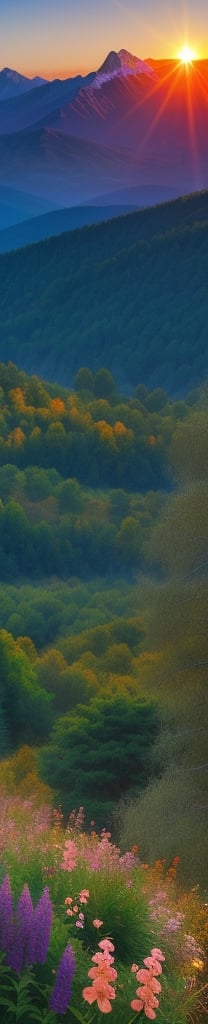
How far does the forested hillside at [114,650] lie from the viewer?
63.6 ft

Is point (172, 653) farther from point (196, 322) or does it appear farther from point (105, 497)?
point (196, 322)

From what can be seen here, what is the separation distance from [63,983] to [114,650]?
144ft

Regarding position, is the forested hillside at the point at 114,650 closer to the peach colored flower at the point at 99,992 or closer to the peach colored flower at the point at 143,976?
the peach colored flower at the point at 143,976

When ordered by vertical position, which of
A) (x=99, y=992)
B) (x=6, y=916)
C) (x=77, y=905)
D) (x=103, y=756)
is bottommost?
(x=103, y=756)

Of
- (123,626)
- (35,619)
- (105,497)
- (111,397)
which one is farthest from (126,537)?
(111,397)

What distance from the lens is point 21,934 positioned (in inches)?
262

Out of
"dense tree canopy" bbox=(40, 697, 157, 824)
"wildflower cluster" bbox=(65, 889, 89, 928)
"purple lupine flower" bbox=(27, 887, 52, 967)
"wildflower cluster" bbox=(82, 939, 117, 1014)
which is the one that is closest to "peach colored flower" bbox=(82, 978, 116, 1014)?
"wildflower cluster" bbox=(82, 939, 117, 1014)

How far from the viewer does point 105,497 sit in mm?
126250

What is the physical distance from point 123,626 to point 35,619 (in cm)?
1611

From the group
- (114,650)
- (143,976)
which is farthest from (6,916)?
(114,650)

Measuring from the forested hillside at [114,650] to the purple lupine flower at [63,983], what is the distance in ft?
37.9

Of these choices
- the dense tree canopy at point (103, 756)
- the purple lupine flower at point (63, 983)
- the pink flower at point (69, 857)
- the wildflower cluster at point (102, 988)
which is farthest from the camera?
the dense tree canopy at point (103, 756)

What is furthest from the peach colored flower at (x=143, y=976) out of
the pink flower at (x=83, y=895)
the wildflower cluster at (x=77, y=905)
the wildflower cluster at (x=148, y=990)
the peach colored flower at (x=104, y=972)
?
the pink flower at (x=83, y=895)

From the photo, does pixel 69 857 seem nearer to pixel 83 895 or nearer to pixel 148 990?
pixel 83 895
